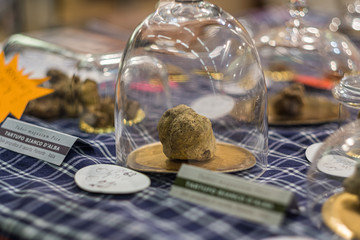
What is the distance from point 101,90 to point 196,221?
534 millimetres

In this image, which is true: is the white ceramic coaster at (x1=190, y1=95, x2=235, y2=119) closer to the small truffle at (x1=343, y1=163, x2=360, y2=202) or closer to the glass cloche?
the glass cloche

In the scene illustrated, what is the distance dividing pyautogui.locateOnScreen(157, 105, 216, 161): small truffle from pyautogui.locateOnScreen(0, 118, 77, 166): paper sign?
6.8 inches

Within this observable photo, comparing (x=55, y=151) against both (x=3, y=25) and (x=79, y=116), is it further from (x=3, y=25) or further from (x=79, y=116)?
(x=3, y=25)

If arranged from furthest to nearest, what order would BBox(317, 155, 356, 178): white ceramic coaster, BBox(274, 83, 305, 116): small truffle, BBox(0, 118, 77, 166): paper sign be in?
BBox(274, 83, 305, 116): small truffle → BBox(0, 118, 77, 166): paper sign → BBox(317, 155, 356, 178): white ceramic coaster

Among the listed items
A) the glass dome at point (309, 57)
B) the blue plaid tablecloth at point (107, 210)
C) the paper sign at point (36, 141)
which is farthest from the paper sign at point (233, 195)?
the glass dome at point (309, 57)

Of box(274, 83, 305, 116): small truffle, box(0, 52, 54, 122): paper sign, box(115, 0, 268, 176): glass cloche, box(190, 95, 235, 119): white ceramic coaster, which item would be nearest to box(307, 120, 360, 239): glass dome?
box(115, 0, 268, 176): glass cloche

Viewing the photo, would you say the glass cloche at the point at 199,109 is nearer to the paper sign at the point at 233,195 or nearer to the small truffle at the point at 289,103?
the paper sign at the point at 233,195

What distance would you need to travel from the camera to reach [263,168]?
31.1 inches

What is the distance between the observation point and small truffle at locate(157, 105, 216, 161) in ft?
2.39

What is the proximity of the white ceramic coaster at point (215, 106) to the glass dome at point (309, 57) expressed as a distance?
0.54 feet

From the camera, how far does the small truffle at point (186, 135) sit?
2.39ft

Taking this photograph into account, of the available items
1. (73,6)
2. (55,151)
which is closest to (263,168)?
(55,151)

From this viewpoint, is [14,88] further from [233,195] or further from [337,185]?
[337,185]

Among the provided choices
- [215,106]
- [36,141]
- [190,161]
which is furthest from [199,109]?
[36,141]
